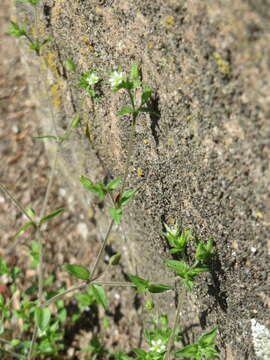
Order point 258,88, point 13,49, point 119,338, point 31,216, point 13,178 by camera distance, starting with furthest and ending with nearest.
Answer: point 13,49 < point 13,178 < point 119,338 < point 31,216 < point 258,88

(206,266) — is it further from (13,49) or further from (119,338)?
(13,49)

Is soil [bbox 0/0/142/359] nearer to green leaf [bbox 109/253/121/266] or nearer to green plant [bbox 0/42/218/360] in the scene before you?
green plant [bbox 0/42/218/360]

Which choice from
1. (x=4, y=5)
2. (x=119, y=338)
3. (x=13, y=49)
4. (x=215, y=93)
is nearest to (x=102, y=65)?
(x=215, y=93)

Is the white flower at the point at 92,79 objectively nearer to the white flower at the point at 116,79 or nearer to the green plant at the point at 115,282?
the green plant at the point at 115,282

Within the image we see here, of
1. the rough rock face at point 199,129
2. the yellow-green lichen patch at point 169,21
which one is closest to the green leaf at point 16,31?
the rough rock face at point 199,129

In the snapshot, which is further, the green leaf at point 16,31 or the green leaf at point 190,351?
the green leaf at point 16,31

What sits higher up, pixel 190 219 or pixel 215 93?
pixel 215 93
